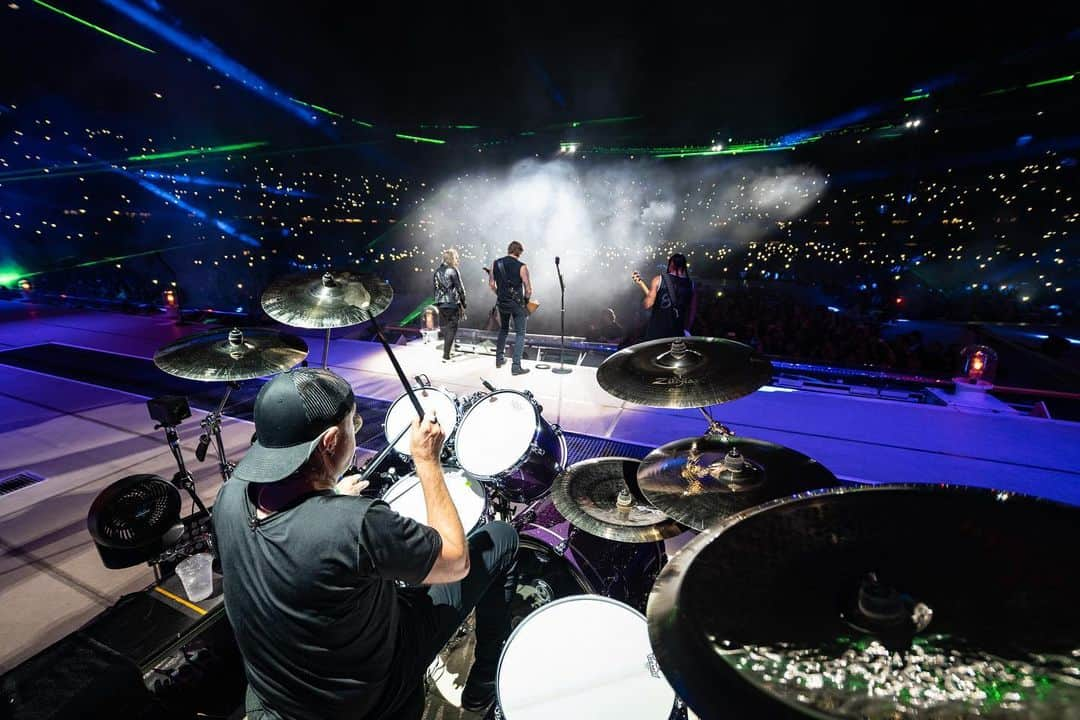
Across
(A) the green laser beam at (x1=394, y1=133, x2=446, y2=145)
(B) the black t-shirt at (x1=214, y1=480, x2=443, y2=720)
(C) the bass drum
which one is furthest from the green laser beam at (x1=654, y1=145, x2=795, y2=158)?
(B) the black t-shirt at (x1=214, y1=480, x2=443, y2=720)

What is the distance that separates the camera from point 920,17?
6.84 meters

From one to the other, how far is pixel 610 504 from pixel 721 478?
667 mm

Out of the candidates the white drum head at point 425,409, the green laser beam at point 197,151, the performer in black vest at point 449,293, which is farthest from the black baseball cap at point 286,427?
the green laser beam at point 197,151

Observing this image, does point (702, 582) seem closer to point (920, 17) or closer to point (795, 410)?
point (795, 410)

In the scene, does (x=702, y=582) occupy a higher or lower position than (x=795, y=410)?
higher

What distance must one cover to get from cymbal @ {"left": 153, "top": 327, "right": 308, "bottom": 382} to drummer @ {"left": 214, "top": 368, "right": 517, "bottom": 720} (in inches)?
57.2

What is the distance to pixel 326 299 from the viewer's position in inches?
115

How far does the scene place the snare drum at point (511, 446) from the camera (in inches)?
105

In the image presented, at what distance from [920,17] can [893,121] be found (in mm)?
5709

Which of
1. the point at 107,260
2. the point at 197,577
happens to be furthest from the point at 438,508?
the point at 107,260

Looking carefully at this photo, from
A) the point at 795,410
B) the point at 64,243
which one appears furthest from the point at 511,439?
the point at 64,243

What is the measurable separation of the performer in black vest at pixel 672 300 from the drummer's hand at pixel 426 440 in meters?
4.15

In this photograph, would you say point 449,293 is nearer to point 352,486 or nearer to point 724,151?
point 352,486

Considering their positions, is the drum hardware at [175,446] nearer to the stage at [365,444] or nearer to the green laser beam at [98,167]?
the stage at [365,444]
